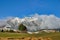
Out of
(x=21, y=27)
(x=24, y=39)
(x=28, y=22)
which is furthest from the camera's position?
(x=28, y=22)

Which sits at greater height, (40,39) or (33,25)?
(33,25)

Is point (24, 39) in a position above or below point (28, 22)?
below

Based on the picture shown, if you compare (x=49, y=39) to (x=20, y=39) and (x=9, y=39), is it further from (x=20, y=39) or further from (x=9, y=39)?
(x=9, y=39)

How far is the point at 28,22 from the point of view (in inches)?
5566

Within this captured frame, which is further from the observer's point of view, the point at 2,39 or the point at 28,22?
the point at 28,22

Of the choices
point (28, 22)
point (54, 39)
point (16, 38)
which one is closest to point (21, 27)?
point (28, 22)

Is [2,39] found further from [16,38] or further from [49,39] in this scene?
[49,39]

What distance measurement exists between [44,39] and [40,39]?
220 cm

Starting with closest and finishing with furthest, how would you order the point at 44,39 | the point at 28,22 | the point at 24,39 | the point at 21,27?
the point at 44,39 < the point at 24,39 < the point at 21,27 < the point at 28,22

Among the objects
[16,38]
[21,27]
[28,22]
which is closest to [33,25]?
[28,22]

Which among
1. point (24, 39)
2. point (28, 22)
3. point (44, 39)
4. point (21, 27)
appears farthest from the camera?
point (28, 22)

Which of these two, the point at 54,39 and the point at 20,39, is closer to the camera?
the point at 54,39

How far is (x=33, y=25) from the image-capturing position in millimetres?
142500

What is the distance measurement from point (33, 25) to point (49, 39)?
8018cm
